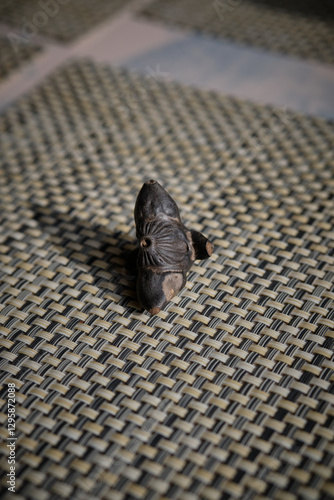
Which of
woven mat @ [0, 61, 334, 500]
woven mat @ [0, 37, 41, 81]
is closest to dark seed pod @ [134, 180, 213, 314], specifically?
woven mat @ [0, 61, 334, 500]

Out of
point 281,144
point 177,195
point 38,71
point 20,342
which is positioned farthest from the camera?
point 38,71

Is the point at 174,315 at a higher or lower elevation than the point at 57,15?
lower

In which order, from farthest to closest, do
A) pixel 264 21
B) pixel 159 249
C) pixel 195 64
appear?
pixel 264 21 → pixel 195 64 → pixel 159 249

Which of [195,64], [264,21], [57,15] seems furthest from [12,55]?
[264,21]

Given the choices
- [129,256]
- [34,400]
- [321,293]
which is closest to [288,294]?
[321,293]

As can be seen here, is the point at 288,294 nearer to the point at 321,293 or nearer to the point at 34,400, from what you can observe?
the point at 321,293

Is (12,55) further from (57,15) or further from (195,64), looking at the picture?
(195,64)

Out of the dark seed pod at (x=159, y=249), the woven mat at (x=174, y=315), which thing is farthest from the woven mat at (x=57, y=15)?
the dark seed pod at (x=159, y=249)

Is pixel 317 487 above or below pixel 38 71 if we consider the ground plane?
below
